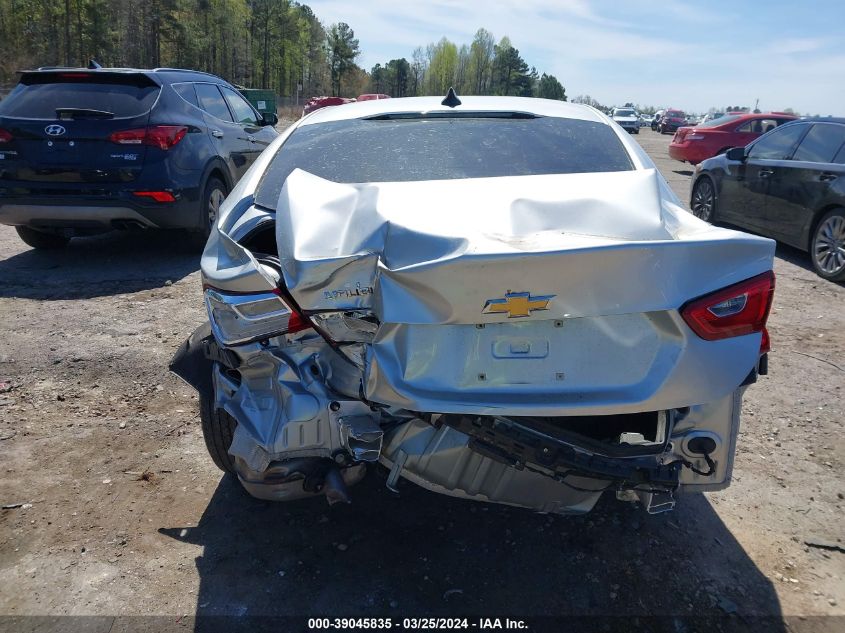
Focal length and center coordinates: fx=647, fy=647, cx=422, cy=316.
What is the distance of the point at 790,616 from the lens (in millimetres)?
2301

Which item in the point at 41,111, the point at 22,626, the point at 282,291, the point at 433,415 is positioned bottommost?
the point at 22,626

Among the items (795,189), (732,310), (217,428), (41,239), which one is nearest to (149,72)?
(41,239)

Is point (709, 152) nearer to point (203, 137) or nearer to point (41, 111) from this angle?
point (203, 137)

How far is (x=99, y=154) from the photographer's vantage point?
593 cm

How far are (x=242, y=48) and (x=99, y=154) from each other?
65.4m

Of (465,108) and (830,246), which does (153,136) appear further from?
(830,246)

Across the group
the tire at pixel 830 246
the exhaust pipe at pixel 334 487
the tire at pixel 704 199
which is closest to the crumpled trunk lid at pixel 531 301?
the exhaust pipe at pixel 334 487

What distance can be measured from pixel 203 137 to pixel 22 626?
546 cm

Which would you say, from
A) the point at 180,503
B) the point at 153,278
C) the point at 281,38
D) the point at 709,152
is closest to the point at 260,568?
the point at 180,503

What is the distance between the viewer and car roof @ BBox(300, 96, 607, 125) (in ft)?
10.8

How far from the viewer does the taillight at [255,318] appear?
84.6 inches

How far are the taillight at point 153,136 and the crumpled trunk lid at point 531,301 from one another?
15.4 feet

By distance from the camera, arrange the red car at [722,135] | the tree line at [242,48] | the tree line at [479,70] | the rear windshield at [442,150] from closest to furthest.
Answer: the rear windshield at [442,150] < the red car at [722,135] < the tree line at [242,48] < the tree line at [479,70]

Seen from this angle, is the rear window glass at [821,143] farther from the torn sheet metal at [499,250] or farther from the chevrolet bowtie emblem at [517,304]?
the chevrolet bowtie emblem at [517,304]
